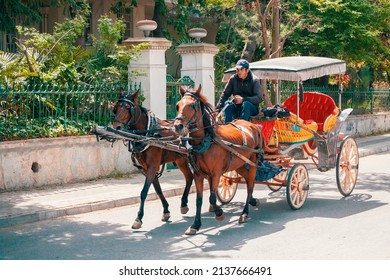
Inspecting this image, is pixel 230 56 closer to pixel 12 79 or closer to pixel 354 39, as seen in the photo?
pixel 354 39

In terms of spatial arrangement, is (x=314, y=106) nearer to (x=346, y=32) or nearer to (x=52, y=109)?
(x=52, y=109)

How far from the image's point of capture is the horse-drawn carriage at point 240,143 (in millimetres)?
9672

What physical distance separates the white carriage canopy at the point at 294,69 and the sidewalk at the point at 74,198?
2.99 meters

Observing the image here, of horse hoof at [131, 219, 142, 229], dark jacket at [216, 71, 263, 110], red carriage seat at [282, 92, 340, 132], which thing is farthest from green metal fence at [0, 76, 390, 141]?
horse hoof at [131, 219, 142, 229]

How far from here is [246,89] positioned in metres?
11.2

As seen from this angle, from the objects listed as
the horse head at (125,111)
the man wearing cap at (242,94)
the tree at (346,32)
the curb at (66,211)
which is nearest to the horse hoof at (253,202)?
the man wearing cap at (242,94)

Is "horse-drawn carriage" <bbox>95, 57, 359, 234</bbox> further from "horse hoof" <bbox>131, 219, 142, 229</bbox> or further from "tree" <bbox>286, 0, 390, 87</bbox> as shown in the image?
"tree" <bbox>286, 0, 390, 87</bbox>

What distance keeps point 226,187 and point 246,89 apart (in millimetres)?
1869

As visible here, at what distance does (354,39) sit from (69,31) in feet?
40.3

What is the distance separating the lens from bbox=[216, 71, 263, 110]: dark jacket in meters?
11.1

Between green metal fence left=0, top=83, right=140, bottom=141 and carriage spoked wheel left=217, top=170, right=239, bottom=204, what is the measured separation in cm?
418

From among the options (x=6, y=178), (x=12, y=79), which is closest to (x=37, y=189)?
(x=6, y=178)

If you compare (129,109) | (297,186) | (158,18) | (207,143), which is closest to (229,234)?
(207,143)

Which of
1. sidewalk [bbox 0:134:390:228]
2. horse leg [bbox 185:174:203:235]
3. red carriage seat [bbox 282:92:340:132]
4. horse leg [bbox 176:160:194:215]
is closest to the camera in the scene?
horse leg [bbox 185:174:203:235]
